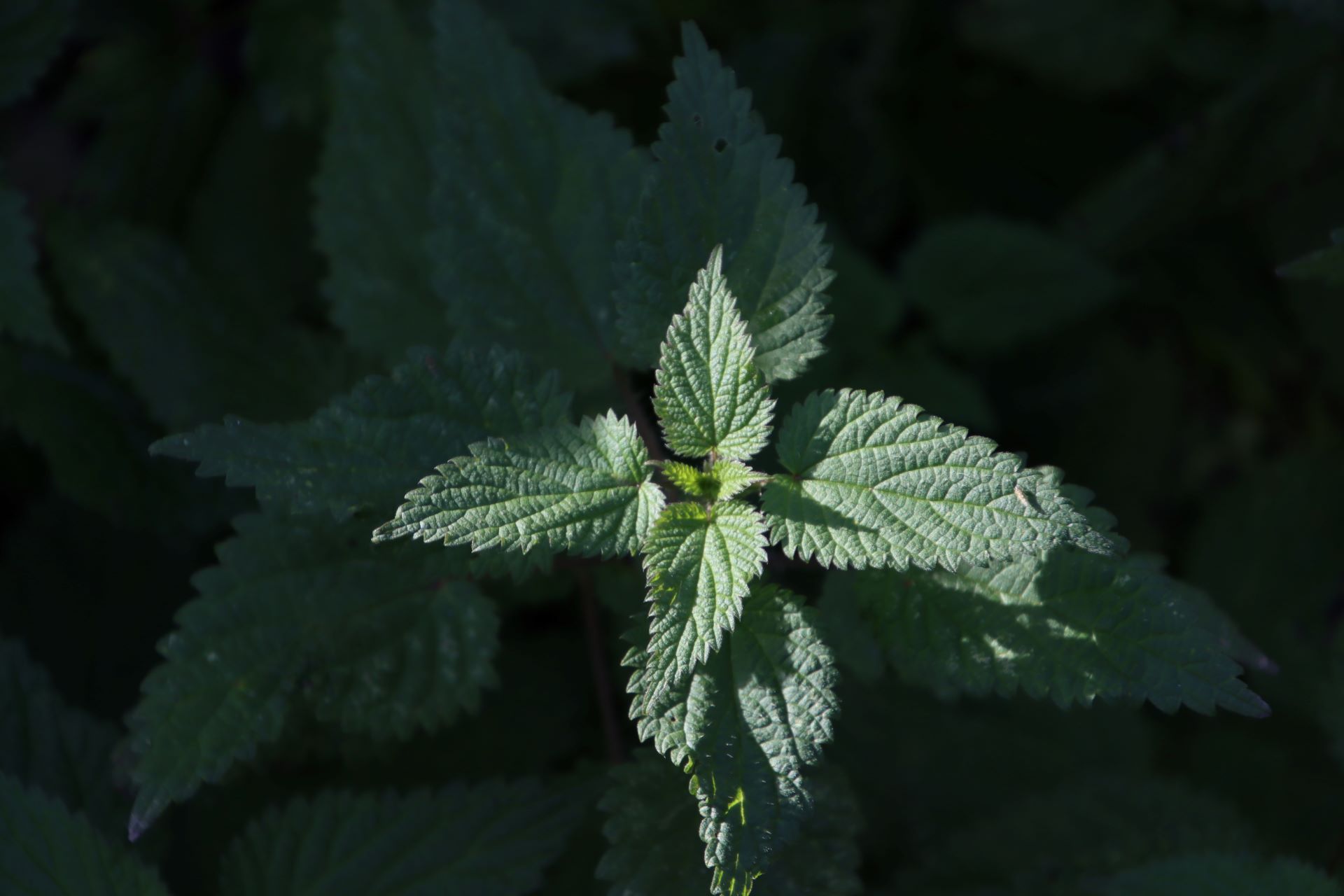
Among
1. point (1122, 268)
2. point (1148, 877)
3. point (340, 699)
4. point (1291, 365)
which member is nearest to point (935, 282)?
point (1122, 268)

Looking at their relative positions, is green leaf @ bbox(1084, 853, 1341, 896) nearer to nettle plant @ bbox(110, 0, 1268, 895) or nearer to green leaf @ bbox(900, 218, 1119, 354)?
nettle plant @ bbox(110, 0, 1268, 895)

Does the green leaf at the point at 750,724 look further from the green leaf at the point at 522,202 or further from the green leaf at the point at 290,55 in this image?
the green leaf at the point at 290,55

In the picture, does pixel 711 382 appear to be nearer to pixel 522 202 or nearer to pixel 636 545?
pixel 636 545

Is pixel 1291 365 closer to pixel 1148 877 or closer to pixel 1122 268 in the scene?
pixel 1122 268

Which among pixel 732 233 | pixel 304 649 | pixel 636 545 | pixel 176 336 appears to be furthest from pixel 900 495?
pixel 176 336

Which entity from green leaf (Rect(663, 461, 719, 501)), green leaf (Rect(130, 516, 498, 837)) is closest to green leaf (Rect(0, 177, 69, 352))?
green leaf (Rect(130, 516, 498, 837))

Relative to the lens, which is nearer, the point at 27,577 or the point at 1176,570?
the point at 27,577
